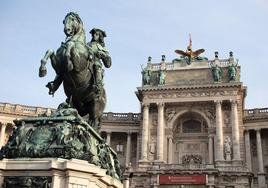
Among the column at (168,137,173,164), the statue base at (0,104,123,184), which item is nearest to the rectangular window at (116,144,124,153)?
the column at (168,137,173,164)

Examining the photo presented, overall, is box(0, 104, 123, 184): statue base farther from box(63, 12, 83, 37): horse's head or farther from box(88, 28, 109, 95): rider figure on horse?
box(63, 12, 83, 37): horse's head

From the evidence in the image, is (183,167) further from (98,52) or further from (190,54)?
(98,52)

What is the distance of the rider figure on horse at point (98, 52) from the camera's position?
9398mm

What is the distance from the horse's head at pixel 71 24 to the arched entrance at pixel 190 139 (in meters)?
42.5

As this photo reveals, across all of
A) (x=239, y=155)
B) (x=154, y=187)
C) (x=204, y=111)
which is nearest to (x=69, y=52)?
(x=154, y=187)

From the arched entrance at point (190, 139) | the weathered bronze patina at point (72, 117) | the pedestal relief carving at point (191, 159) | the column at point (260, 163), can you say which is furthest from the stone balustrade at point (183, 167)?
the weathered bronze patina at point (72, 117)

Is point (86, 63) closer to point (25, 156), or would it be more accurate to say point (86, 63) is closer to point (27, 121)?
point (27, 121)

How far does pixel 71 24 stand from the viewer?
9.38m

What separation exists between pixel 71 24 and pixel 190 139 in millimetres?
43692

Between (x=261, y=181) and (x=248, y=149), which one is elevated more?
(x=248, y=149)

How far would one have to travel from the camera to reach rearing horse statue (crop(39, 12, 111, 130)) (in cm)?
882

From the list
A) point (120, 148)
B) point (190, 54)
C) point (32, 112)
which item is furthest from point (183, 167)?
point (32, 112)

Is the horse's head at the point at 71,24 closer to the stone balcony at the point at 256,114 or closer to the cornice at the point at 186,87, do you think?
the cornice at the point at 186,87

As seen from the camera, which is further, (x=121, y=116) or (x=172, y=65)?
(x=121, y=116)
